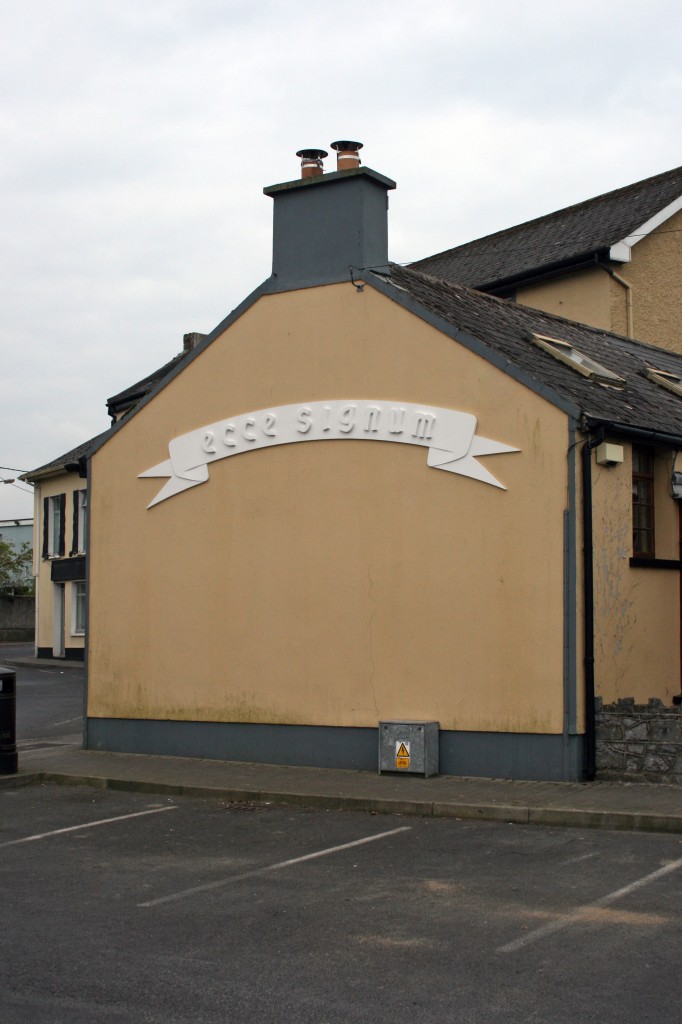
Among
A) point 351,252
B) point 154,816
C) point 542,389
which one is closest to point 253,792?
point 154,816

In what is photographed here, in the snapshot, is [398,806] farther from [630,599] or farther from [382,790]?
[630,599]

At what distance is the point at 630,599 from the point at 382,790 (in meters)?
3.50

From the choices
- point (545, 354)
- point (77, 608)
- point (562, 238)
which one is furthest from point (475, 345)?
point (77, 608)

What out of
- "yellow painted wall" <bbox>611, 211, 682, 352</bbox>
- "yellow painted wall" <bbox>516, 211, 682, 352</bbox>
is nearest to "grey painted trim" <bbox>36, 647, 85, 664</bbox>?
"yellow painted wall" <bbox>516, 211, 682, 352</bbox>

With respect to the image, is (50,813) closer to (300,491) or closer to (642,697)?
(300,491)

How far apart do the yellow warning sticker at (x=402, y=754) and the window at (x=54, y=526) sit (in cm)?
2693

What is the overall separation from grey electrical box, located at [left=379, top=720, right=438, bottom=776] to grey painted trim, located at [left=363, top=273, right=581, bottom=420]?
11.9 feet

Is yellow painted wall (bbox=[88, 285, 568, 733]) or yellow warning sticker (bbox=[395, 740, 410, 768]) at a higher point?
yellow painted wall (bbox=[88, 285, 568, 733])

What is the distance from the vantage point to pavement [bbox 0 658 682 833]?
10.5 meters

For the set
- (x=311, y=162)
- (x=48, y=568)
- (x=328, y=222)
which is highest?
(x=311, y=162)

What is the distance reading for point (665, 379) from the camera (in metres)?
16.9

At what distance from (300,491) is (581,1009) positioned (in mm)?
9381

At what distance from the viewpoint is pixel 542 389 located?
41.3ft

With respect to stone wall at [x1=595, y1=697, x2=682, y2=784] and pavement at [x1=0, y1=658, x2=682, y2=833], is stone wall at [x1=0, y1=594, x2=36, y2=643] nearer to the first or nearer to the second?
pavement at [x1=0, y1=658, x2=682, y2=833]
